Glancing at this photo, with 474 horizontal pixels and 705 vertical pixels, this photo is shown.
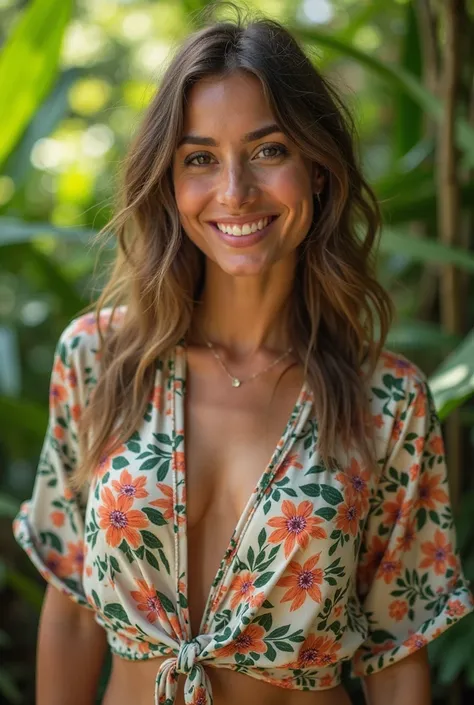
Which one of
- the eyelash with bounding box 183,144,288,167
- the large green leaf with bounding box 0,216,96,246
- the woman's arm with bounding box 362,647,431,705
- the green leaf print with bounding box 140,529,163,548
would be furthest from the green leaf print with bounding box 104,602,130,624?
the large green leaf with bounding box 0,216,96,246

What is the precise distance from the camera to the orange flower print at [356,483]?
142 cm

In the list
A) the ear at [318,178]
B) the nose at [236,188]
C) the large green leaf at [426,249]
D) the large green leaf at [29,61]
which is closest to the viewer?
the nose at [236,188]

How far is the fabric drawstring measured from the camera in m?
1.36

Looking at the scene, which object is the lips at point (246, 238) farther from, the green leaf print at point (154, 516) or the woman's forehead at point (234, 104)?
the green leaf print at point (154, 516)

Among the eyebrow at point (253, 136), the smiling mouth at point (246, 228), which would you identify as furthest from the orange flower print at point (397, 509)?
the eyebrow at point (253, 136)

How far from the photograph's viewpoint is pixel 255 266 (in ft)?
4.57

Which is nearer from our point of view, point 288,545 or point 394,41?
point 288,545

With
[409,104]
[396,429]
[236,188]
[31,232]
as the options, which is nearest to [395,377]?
[396,429]

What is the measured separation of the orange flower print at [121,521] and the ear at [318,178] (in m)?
0.55

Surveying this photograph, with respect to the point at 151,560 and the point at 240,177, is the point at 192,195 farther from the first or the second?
the point at 151,560

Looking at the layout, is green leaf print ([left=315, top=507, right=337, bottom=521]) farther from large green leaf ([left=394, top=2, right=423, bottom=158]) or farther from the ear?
large green leaf ([left=394, top=2, right=423, bottom=158])

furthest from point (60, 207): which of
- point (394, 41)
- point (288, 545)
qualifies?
point (288, 545)

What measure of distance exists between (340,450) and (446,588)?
295 mm

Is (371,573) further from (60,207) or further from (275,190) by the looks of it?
(60,207)
